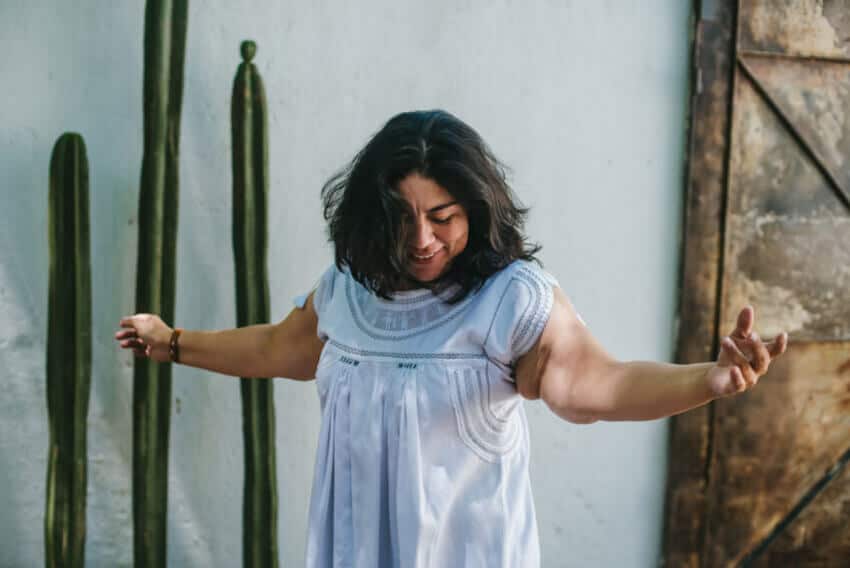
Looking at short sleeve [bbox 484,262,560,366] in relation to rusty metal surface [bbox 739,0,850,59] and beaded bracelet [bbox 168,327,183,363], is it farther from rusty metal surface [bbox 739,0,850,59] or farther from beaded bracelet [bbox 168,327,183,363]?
rusty metal surface [bbox 739,0,850,59]

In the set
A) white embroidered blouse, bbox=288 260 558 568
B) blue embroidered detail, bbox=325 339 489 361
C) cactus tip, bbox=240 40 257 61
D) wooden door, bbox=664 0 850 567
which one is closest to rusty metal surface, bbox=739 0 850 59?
wooden door, bbox=664 0 850 567

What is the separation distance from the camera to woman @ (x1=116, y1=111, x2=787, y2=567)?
1.42 metres

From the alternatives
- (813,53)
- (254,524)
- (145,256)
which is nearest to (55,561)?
(254,524)

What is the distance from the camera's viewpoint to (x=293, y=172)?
2484mm

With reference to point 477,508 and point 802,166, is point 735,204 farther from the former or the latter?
point 477,508

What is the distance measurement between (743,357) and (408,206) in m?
0.55

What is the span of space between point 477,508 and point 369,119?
1327mm

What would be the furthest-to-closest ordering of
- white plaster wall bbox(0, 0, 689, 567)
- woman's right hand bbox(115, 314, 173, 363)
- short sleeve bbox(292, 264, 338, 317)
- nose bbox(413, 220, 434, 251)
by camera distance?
white plaster wall bbox(0, 0, 689, 567) → woman's right hand bbox(115, 314, 173, 363) → short sleeve bbox(292, 264, 338, 317) → nose bbox(413, 220, 434, 251)

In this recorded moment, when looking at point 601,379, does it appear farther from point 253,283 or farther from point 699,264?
point 699,264

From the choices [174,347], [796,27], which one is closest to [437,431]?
[174,347]

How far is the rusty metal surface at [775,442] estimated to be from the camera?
9.09 ft

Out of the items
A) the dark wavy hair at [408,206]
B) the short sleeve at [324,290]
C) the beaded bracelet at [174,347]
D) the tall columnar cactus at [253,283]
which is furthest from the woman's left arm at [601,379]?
the tall columnar cactus at [253,283]

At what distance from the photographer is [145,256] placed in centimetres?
228

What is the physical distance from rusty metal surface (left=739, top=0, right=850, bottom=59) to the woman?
1.47 metres
